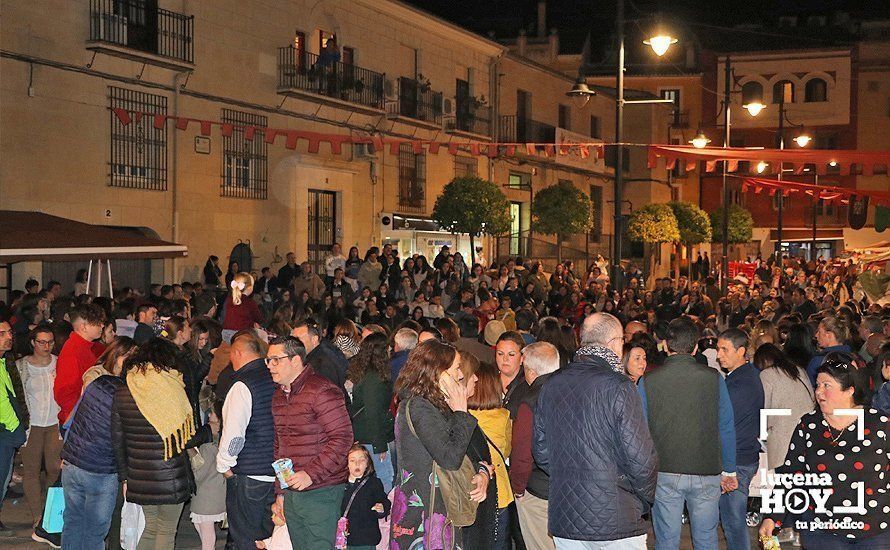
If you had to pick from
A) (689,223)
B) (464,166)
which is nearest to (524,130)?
(464,166)

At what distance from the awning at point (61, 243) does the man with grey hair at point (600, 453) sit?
8.52m

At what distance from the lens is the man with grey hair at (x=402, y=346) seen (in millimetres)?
8262

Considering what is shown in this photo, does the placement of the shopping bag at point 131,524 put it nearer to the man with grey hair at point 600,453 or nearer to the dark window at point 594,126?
the man with grey hair at point 600,453

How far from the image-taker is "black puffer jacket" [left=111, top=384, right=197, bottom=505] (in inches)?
257

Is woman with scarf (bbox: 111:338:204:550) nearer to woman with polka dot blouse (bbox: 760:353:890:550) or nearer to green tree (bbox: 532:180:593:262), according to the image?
woman with polka dot blouse (bbox: 760:353:890:550)

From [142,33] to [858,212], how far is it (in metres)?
15.1

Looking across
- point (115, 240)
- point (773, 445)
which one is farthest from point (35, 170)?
point (773, 445)

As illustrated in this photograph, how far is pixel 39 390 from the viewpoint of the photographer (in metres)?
9.06

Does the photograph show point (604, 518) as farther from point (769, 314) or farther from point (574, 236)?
point (574, 236)

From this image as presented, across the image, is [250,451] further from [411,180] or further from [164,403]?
[411,180]

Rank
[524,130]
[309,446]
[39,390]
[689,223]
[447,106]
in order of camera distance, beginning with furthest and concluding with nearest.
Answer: [689,223]
[524,130]
[447,106]
[39,390]
[309,446]

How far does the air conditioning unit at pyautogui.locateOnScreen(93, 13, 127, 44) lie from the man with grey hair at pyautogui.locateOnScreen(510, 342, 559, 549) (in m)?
13.8

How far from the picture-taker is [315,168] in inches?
961

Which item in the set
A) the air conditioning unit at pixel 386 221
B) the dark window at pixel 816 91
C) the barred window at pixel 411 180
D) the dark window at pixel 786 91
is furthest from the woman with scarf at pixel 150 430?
the dark window at pixel 816 91
